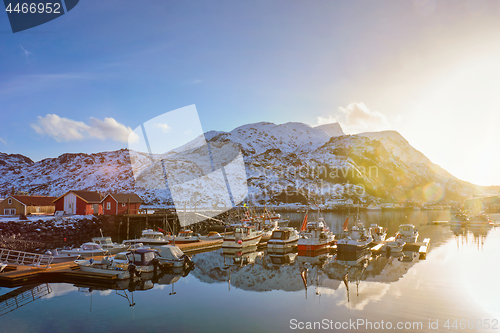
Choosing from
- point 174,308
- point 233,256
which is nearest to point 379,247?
point 233,256

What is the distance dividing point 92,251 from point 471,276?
45.1 meters

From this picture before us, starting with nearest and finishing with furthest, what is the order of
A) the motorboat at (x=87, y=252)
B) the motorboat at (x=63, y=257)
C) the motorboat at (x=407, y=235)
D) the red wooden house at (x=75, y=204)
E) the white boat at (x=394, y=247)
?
1. the motorboat at (x=63, y=257)
2. the motorboat at (x=87, y=252)
3. the white boat at (x=394, y=247)
4. the motorboat at (x=407, y=235)
5. the red wooden house at (x=75, y=204)

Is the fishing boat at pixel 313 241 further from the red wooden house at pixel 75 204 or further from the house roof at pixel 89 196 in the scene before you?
the house roof at pixel 89 196

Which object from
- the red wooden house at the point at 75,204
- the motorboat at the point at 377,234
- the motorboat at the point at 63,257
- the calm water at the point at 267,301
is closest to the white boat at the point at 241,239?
the calm water at the point at 267,301

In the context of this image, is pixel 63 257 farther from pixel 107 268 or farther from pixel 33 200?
pixel 33 200

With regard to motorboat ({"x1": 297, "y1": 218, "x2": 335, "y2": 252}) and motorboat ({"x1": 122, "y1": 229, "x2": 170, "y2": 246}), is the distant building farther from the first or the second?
motorboat ({"x1": 297, "y1": 218, "x2": 335, "y2": 252})

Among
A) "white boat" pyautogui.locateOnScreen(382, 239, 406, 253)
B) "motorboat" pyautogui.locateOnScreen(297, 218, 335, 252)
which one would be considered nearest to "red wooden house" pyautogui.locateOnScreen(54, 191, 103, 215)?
"motorboat" pyautogui.locateOnScreen(297, 218, 335, 252)

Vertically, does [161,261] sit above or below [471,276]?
above

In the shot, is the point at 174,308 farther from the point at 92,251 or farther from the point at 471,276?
the point at 471,276

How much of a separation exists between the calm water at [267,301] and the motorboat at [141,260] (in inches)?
99.6

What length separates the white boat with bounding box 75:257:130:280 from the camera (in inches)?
1180

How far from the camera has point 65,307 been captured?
2297 cm

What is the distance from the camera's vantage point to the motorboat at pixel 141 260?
32.4 metres

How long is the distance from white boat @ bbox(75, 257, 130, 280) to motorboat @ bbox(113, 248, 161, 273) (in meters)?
0.96
